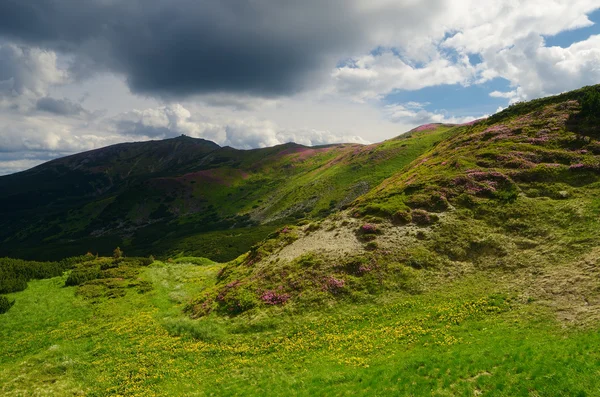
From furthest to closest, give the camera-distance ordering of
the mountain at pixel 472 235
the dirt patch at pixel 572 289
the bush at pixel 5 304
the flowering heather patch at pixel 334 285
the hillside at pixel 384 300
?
the bush at pixel 5 304 → the flowering heather patch at pixel 334 285 → the mountain at pixel 472 235 → the dirt patch at pixel 572 289 → the hillside at pixel 384 300

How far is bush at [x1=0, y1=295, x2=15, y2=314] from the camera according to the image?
39312 millimetres

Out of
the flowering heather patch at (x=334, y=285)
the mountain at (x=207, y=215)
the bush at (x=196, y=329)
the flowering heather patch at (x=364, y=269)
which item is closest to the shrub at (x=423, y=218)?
the flowering heather patch at (x=364, y=269)

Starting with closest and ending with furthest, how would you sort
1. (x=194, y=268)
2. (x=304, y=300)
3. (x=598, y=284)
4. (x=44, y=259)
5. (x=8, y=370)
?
(x=598, y=284) → (x=8, y=370) → (x=304, y=300) → (x=194, y=268) → (x=44, y=259)

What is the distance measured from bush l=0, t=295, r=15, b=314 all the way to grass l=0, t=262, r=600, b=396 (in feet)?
3.05

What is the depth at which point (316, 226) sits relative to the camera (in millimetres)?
52562

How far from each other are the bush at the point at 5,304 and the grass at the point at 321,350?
93 cm

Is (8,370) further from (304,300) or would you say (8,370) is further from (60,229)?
(60,229)

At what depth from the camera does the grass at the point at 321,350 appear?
1840cm

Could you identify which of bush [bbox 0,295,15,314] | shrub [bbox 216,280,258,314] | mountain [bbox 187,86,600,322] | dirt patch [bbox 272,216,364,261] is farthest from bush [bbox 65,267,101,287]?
dirt patch [bbox 272,216,364,261]

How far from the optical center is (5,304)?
131ft

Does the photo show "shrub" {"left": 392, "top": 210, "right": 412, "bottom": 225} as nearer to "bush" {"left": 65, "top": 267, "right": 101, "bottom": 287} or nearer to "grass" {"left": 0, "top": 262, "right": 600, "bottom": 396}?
"grass" {"left": 0, "top": 262, "right": 600, "bottom": 396}

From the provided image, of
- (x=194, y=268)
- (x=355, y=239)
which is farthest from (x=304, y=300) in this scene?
(x=194, y=268)

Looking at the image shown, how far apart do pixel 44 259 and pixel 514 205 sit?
158278 millimetres

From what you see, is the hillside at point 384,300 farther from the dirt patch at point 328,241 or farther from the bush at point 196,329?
the dirt patch at point 328,241
